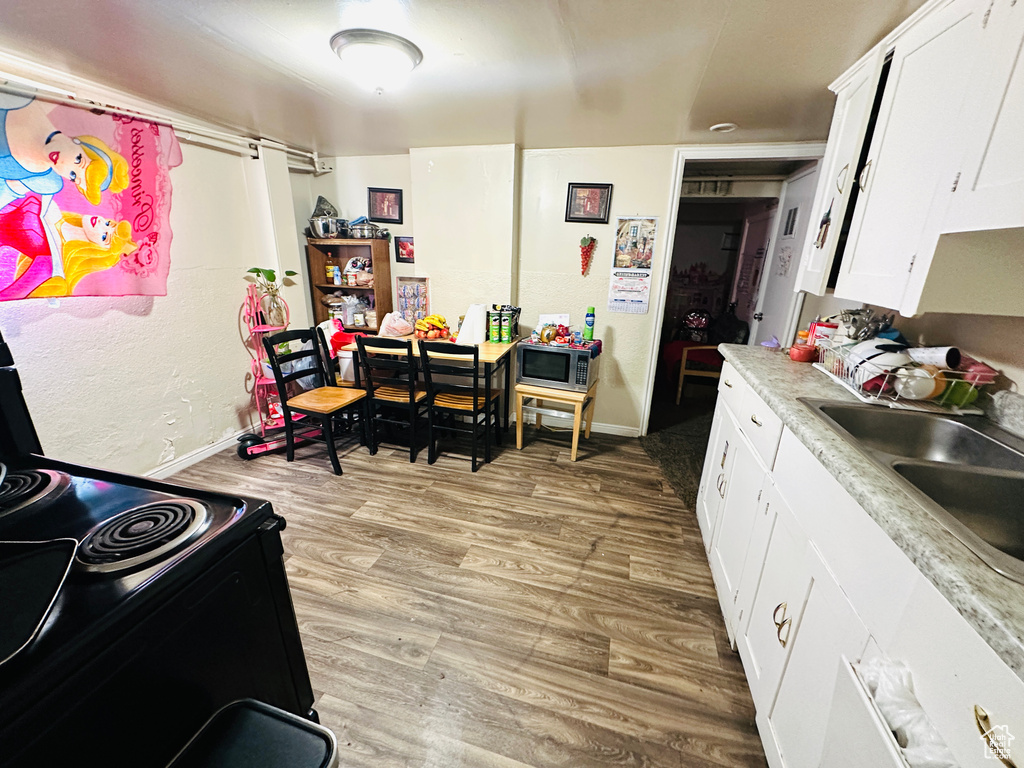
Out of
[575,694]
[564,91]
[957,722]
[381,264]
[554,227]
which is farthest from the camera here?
[381,264]

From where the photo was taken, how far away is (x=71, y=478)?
0.92 metres

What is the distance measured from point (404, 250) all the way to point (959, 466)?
3.44 metres

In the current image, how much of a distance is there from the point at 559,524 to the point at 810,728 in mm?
1366

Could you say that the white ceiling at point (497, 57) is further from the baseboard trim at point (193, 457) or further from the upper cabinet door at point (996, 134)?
the baseboard trim at point (193, 457)

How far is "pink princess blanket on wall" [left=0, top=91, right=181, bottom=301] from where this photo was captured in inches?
71.9

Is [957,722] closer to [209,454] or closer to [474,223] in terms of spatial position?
[474,223]

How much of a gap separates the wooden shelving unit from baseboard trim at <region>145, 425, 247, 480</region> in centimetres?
123

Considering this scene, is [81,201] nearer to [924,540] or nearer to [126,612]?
[126,612]

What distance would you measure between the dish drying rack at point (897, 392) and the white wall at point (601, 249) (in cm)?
169

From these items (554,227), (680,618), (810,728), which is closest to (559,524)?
(680,618)

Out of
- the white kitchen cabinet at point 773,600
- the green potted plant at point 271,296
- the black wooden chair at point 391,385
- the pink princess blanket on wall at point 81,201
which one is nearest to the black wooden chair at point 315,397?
the black wooden chair at point 391,385

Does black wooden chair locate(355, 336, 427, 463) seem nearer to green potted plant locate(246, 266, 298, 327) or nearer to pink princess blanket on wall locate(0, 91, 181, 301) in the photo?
green potted plant locate(246, 266, 298, 327)

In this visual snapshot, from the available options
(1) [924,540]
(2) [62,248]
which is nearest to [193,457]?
(2) [62,248]

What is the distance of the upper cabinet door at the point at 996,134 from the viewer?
2.96 ft
